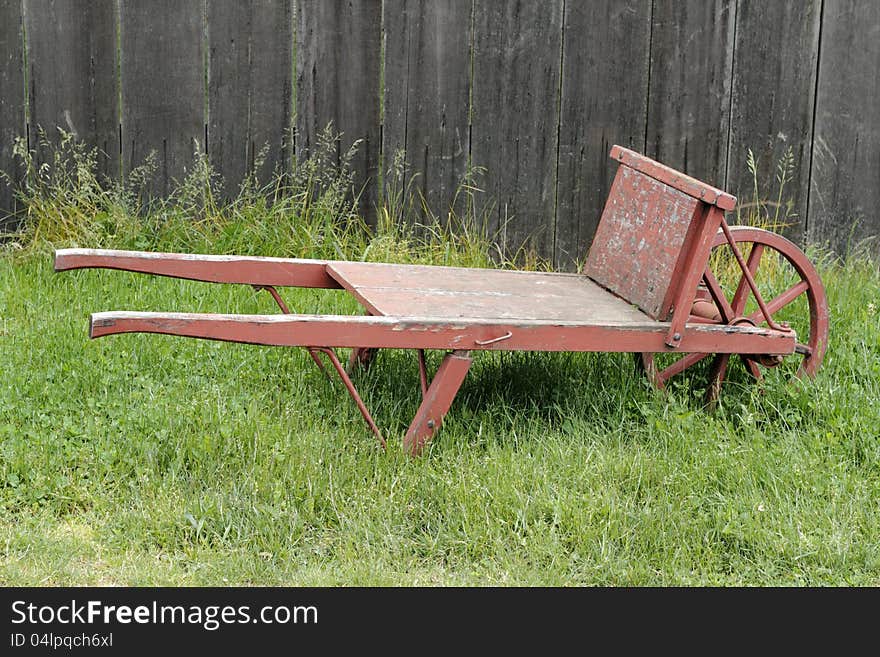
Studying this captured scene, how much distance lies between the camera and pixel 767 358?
4273 mm

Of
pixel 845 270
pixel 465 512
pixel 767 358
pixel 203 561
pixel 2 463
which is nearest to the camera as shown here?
pixel 203 561

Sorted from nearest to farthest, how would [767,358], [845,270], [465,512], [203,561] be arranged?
[203,561] < [465,512] < [767,358] < [845,270]

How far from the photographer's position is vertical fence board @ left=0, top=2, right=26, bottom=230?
5.95 meters

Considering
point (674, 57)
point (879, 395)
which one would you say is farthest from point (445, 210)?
point (879, 395)

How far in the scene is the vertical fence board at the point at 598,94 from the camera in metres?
5.91

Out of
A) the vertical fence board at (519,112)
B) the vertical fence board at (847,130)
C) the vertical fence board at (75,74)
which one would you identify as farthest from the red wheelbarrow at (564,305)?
the vertical fence board at (75,74)

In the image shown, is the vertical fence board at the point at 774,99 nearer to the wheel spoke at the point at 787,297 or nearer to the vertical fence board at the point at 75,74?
the wheel spoke at the point at 787,297

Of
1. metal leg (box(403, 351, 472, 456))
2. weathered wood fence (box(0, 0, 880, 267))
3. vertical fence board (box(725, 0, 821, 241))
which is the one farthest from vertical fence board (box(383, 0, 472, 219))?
metal leg (box(403, 351, 472, 456))

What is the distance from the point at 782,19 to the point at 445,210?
6.75 ft

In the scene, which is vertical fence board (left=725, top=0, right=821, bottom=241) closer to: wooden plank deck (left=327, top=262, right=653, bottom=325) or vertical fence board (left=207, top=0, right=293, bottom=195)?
wooden plank deck (left=327, top=262, right=653, bottom=325)

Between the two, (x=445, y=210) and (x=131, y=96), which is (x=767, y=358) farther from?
(x=131, y=96)

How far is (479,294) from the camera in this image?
4254 mm

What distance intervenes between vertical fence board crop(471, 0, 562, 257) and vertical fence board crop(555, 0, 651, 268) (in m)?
0.07

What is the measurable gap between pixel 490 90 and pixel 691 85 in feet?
3.52
